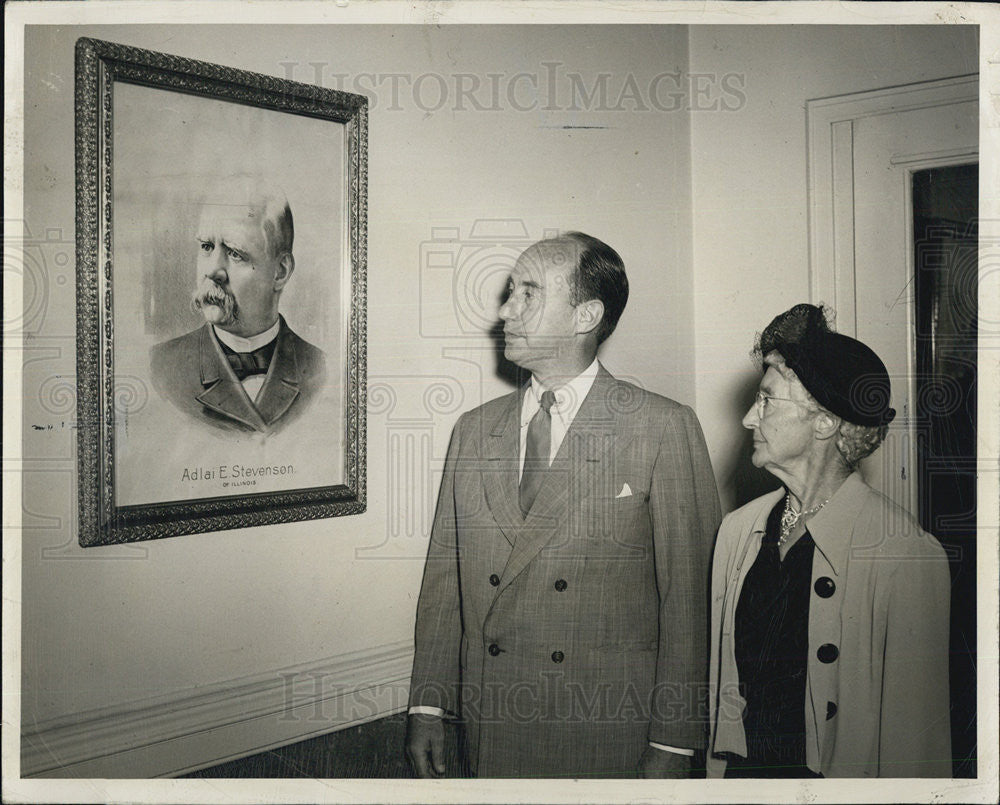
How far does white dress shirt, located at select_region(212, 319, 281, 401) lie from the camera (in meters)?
1.42

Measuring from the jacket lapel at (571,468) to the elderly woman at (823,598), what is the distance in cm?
25

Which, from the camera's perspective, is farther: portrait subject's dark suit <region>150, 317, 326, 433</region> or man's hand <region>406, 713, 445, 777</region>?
man's hand <region>406, 713, 445, 777</region>

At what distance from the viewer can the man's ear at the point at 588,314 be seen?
1463 mm

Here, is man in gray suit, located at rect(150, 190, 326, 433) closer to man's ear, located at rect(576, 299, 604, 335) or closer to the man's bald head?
the man's bald head

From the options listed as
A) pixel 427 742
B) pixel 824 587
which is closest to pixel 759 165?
pixel 824 587

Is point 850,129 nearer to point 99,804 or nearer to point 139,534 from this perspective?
point 139,534

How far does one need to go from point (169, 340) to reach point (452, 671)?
758 millimetres

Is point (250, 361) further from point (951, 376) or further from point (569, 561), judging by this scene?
point (951, 376)

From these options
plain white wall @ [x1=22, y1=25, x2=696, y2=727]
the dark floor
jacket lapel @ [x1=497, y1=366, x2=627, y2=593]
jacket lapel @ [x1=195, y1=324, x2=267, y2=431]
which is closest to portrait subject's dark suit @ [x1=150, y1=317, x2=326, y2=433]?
jacket lapel @ [x1=195, y1=324, x2=267, y2=431]

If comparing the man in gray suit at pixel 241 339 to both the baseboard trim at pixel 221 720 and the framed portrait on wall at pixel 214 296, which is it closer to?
the framed portrait on wall at pixel 214 296

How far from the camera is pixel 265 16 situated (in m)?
1.45

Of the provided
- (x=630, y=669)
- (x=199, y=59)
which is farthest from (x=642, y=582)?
(x=199, y=59)

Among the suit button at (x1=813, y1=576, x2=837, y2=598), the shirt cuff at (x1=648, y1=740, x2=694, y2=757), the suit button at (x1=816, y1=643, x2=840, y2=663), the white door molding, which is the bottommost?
the shirt cuff at (x1=648, y1=740, x2=694, y2=757)

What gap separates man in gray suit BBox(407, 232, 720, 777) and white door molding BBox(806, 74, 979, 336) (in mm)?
342
